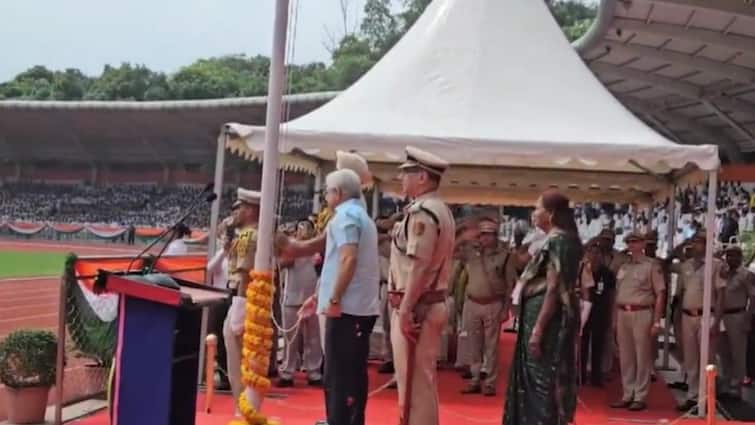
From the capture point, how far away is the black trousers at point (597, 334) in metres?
9.60

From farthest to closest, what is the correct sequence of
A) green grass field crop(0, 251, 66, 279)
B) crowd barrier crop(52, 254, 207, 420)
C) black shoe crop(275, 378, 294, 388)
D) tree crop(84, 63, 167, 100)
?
tree crop(84, 63, 167, 100)
green grass field crop(0, 251, 66, 279)
black shoe crop(275, 378, 294, 388)
crowd barrier crop(52, 254, 207, 420)

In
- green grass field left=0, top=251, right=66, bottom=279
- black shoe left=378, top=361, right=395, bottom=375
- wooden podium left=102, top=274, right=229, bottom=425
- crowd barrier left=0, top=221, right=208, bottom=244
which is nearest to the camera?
wooden podium left=102, top=274, right=229, bottom=425

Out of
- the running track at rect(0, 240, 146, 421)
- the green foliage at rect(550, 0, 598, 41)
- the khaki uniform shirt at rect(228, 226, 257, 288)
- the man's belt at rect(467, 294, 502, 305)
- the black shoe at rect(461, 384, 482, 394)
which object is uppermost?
the green foliage at rect(550, 0, 598, 41)

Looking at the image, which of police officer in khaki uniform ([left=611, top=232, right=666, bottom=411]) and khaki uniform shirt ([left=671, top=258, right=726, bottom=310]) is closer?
police officer in khaki uniform ([left=611, top=232, right=666, bottom=411])

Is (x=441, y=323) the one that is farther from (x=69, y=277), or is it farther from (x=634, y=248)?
(x=634, y=248)

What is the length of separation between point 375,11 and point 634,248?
66434 millimetres

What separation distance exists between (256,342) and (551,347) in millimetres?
1810

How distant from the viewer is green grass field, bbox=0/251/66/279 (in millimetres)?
25517

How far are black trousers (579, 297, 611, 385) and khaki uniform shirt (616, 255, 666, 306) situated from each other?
4.42 feet

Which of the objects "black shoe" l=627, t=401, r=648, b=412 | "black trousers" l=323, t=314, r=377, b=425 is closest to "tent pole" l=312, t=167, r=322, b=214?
"black shoe" l=627, t=401, r=648, b=412

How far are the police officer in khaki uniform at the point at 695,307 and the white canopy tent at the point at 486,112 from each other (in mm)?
625

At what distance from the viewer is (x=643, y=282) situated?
26.9 feet

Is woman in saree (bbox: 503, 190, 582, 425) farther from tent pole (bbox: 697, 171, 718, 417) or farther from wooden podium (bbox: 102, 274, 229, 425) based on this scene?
tent pole (bbox: 697, 171, 718, 417)

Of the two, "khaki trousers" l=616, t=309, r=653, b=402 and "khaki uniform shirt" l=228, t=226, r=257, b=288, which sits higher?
"khaki uniform shirt" l=228, t=226, r=257, b=288
